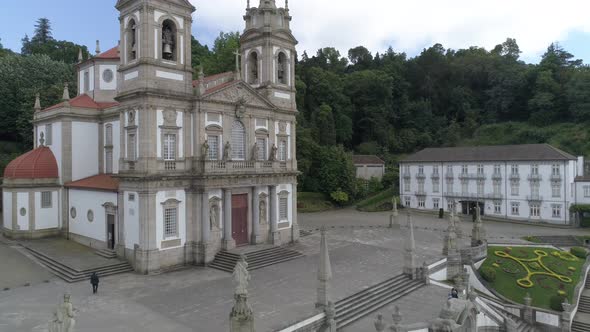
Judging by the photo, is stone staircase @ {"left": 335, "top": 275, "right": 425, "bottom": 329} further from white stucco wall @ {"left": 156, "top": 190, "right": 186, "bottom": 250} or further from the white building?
the white building

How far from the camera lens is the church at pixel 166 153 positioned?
922 inches

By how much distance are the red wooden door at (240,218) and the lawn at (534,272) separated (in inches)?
628

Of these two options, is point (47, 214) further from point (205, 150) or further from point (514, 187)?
point (514, 187)

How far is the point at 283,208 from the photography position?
30.3 metres

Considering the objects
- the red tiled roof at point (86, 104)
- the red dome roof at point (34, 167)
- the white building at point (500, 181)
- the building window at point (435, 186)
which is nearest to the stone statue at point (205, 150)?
the red tiled roof at point (86, 104)

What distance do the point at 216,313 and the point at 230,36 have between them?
54746 millimetres

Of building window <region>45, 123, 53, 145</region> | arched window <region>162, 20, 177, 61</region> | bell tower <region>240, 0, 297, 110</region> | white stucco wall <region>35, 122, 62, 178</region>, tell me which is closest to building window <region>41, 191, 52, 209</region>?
white stucco wall <region>35, 122, 62, 178</region>

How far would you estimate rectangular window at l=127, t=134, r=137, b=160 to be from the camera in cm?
2377

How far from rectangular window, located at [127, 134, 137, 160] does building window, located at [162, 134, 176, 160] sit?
5.69ft

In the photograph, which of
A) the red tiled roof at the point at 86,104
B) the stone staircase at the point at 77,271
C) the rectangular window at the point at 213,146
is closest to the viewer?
the stone staircase at the point at 77,271

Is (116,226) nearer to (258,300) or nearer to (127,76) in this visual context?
(127,76)

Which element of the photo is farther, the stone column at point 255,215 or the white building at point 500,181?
the white building at point 500,181

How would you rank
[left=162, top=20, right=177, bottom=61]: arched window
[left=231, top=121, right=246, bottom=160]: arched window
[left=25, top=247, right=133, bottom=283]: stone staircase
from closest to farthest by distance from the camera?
1. [left=25, top=247, right=133, bottom=283]: stone staircase
2. [left=162, top=20, right=177, bottom=61]: arched window
3. [left=231, top=121, right=246, bottom=160]: arched window

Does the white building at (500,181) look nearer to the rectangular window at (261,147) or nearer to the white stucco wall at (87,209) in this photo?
the rectangular window at (261,147)
